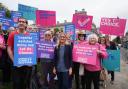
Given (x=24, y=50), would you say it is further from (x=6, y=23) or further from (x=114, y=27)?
(x=114, y=27)

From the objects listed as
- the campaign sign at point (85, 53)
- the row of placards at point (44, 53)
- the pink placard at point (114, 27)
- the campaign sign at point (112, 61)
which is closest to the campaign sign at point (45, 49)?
the row of placards at point (44, 53)

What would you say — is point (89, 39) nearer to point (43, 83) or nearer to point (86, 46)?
point (86, 46)

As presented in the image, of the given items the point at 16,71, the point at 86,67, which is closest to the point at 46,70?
the point at 86,67

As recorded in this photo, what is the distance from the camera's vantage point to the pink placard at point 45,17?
1527 cm

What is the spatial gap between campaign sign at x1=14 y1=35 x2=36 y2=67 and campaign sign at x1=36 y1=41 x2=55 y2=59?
1671 millimetres

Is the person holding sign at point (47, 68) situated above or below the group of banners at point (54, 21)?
below

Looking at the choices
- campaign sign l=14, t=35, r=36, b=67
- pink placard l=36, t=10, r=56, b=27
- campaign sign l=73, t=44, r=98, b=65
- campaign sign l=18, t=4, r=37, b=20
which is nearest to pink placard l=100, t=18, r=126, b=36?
pink placard l=36, t=10, r=56, b=27

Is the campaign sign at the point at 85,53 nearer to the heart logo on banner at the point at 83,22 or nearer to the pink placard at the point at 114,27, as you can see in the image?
the pink placard at the point at 114,27

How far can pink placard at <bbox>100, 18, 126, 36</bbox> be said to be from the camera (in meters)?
14.3

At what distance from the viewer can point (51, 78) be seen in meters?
10.7

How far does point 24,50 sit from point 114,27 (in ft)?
21.8

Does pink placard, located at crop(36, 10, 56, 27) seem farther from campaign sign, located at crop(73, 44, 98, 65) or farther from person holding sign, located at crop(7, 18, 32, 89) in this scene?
person holding sign, located at crop(7, 18, 32, 89)

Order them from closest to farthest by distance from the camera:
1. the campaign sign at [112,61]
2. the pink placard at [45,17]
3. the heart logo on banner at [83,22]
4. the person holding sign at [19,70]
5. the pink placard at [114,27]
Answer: the person holding sign at [19,70] → the campaign sign at [112,61] → the pink placard at [114,27] → the pink placard at [45,17] → the heart logo on banner at [83,22]

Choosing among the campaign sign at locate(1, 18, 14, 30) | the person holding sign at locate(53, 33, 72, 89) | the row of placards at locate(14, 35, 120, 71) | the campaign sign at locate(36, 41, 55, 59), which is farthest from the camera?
the campaign sign at locate(1, 18, 14, 30)
